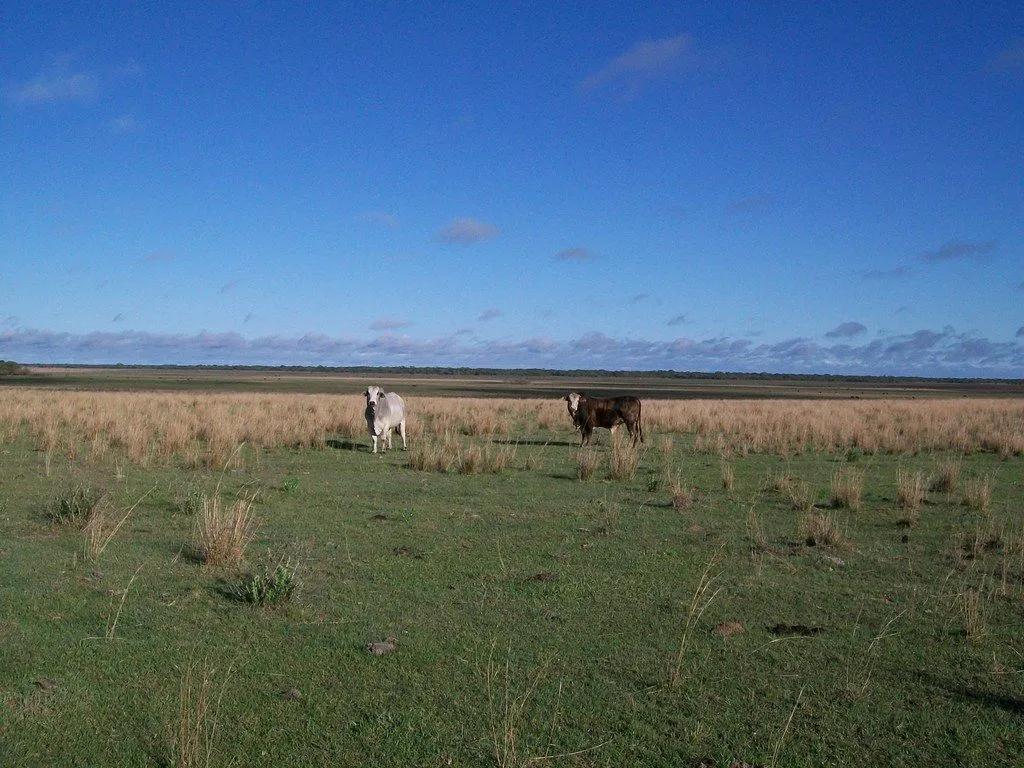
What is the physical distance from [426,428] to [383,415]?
6.79m

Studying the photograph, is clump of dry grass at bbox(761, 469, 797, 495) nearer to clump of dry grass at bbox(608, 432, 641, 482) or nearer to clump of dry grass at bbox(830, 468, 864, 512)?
clump of dry grass at bbox(830, 468, 864, 512)

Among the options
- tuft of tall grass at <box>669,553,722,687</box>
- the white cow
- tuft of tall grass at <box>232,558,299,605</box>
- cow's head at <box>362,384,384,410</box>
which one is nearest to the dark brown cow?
the white cow

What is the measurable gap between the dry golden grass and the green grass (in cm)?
761

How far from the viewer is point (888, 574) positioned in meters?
8.74

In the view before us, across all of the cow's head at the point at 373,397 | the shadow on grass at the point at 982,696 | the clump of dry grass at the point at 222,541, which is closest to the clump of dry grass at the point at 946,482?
the shadow on grass at the point at 982,696

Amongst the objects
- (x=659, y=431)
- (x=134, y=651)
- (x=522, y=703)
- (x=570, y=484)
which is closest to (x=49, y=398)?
(x=659, y=431)

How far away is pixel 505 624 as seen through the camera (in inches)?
267

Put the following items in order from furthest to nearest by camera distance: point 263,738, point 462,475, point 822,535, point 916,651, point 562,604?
point 462,475
point 822,535
point 562,604
point 916,651
point 263,738

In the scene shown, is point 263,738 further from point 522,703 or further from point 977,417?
point 977,417

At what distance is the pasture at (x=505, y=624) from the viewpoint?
4.82 meters

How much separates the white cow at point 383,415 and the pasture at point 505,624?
A: 5938mm

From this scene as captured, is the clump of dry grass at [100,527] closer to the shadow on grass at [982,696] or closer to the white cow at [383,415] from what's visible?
the shadow on grass at [982,696]

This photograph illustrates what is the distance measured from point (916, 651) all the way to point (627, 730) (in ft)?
9.11

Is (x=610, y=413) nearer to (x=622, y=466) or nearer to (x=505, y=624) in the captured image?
(x=622, y=466)
